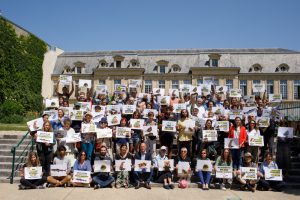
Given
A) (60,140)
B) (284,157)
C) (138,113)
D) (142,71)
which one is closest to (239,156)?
(284,157)

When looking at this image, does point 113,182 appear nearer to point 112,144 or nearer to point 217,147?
point 112,144

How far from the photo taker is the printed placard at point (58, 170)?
9.10m

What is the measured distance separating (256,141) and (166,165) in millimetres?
2884

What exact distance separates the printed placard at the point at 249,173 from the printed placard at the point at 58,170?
5236 mm

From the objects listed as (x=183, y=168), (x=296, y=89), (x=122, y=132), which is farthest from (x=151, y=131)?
(x=296, y=89)

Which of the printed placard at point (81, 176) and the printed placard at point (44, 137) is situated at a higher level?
the printed placard at point (44, 137)

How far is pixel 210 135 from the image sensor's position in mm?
9625

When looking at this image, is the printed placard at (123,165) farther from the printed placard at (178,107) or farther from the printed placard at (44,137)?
the printed placard at (178,107)

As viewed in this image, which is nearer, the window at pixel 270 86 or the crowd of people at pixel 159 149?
the crowd of people at pixel 159 149

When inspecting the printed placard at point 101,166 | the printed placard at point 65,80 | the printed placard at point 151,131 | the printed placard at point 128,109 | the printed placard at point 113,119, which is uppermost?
the printed placard at point 65,80

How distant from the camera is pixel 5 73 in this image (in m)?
29.6

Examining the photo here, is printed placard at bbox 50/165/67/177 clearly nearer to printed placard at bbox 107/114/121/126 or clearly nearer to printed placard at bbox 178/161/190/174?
printed placard at bbox 107/114/121/126

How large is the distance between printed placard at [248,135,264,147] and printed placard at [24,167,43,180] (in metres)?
6.34

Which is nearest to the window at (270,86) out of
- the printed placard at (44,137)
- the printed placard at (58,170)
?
the printed placard at (44,137)
